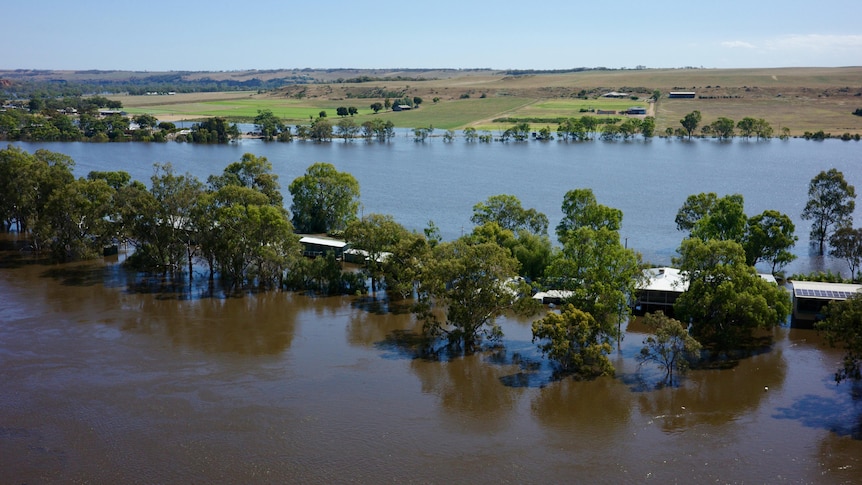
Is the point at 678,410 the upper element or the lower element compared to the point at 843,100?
lower

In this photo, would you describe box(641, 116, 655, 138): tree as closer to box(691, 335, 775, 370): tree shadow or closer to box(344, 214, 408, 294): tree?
box(344, 214, 408, 294): tree

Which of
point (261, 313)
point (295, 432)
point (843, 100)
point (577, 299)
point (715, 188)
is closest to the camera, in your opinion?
point (295, 432)

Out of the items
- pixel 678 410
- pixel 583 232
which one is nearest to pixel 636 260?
pixel 583 232

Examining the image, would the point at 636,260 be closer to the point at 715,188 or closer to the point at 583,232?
the point at 583,232

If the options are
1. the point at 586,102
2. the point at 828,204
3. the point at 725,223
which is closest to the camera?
the point at 725,223

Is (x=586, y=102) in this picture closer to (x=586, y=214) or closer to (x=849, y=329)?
(x=586, y=214)

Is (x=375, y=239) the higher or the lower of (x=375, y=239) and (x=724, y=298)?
the higher

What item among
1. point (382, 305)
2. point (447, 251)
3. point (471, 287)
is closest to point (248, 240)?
point (382, 305)
